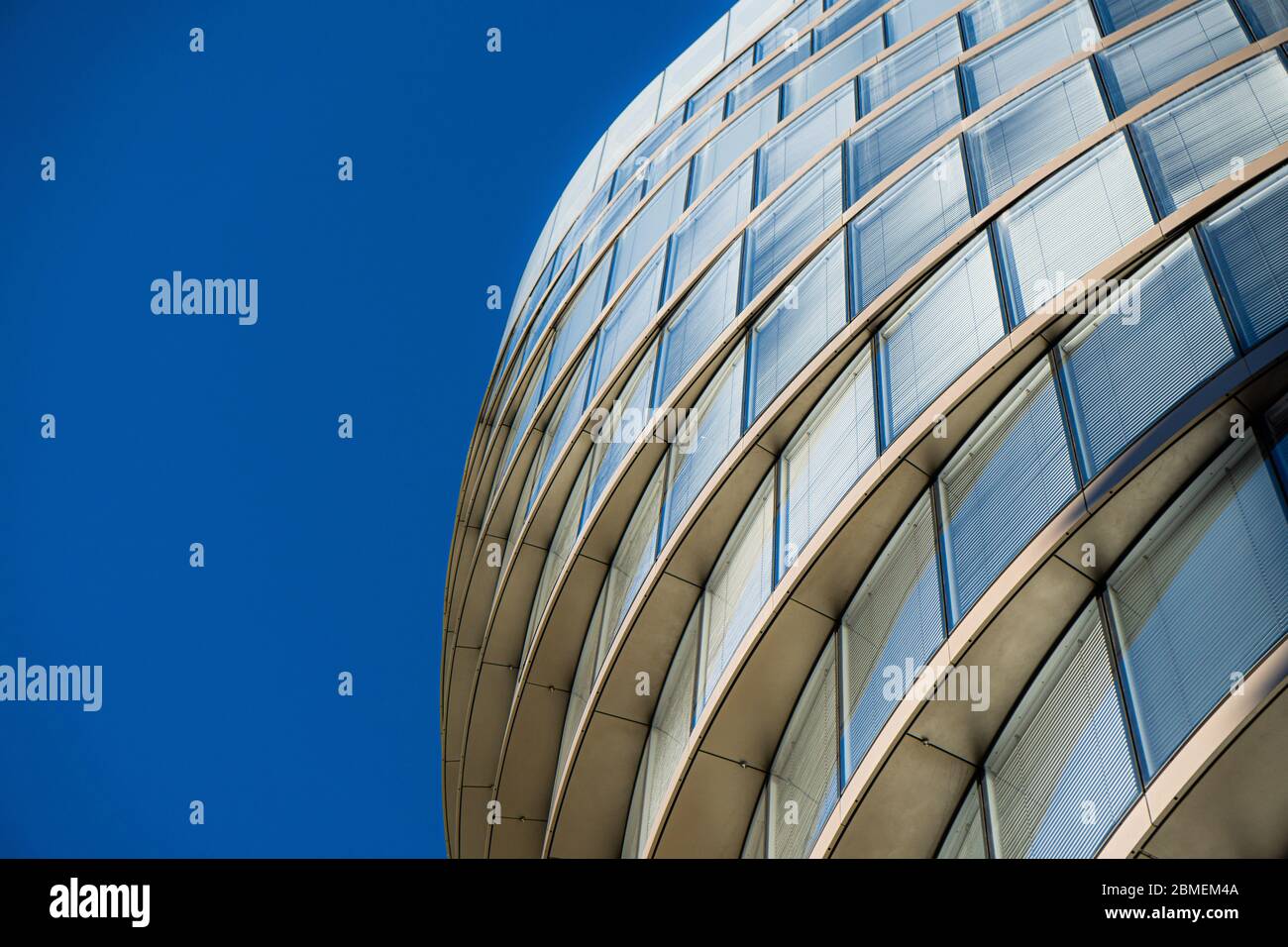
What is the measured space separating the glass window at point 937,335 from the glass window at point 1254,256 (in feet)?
5.18

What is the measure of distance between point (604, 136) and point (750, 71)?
6618mm

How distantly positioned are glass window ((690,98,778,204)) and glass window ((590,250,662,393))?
A: 1.45 meters

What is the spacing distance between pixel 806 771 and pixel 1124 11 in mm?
8348

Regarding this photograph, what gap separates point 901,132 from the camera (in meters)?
12.6

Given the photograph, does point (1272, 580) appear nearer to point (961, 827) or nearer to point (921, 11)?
point (961, 827)

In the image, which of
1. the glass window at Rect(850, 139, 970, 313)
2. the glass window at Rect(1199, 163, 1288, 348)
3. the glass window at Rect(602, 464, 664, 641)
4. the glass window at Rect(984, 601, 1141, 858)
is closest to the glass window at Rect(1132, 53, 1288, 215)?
the glass window at Rect(1199, 163, 1288, 348)

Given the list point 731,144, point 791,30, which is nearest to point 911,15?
point 731,144

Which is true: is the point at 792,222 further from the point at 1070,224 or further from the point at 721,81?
the point at 721,81

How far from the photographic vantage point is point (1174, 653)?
230 inches

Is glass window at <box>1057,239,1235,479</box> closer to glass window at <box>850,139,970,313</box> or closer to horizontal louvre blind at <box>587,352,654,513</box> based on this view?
glass window at <box>850,139,970,313</box>

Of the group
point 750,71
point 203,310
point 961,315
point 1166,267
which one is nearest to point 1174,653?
point 1166,267

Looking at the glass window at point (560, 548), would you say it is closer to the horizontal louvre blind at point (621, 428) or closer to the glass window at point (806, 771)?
the horizontal louvre blind at point (621, 428)

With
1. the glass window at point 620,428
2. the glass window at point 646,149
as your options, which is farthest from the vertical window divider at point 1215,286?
the glass window at point 646,149

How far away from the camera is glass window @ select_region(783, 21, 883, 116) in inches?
616
